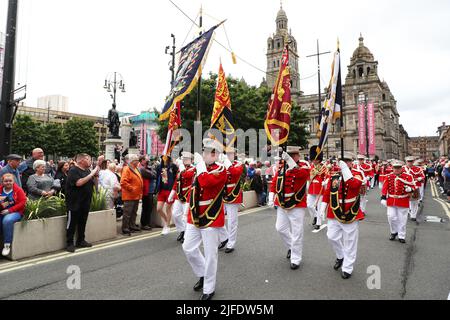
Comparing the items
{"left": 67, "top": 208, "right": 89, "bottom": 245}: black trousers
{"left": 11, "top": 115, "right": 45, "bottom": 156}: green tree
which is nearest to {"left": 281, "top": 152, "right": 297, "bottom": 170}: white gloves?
{"left": 67, "top": 208, "right": 89, "bottom": 245}: black trousers

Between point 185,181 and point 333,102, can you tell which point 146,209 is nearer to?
point 185,181

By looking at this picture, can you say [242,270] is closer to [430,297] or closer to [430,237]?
[430,297]

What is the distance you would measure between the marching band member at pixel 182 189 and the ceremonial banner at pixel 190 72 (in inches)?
48.6

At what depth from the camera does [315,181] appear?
34.1ft

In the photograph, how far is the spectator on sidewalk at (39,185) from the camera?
708 centimetres

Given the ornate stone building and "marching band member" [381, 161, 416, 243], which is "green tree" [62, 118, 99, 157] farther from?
"marching band member" [381, 161, 416, 243]

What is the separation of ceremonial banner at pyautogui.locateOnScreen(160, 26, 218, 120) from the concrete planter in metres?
2.98

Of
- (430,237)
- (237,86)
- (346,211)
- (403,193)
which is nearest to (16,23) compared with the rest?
(346,211)

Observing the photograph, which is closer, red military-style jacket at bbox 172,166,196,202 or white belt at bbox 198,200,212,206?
white belt at bbox 198,200,212,206

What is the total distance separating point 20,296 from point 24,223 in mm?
2149

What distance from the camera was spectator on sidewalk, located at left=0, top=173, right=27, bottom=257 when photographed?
591cm

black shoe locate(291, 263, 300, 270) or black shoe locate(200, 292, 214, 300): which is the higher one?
black shoe locate(291, 263, 300, 270)

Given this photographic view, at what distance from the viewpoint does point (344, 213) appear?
551cm

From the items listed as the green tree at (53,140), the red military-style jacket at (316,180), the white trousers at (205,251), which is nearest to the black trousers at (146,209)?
the white trousers at (205,251)
